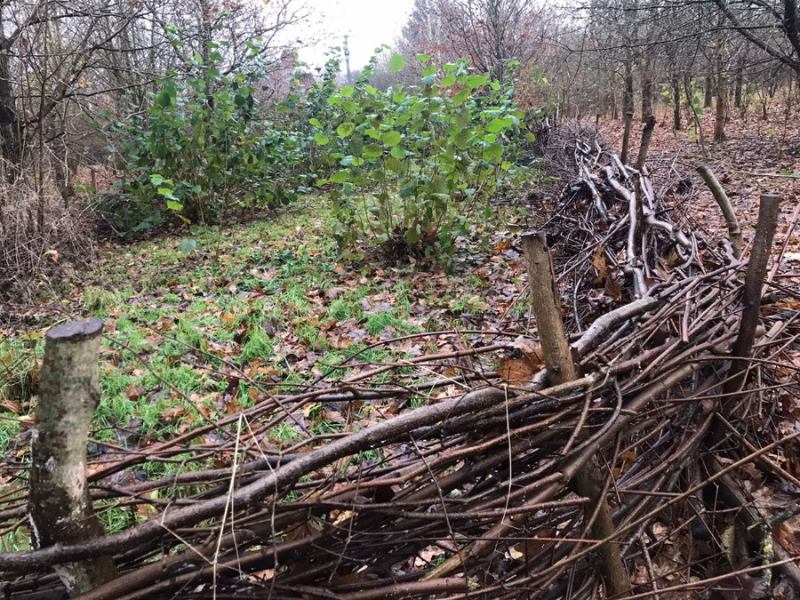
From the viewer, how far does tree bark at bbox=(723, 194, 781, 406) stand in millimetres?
1391

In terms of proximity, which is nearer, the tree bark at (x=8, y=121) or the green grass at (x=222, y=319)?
the green grass at (x=222, y=319)

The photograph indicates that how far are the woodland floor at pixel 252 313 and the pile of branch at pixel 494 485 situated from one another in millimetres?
368

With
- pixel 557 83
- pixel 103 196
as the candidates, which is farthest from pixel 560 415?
pixel 557 83

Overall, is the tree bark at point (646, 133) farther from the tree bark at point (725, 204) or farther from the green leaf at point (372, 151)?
the green leaf at point (372, 151)

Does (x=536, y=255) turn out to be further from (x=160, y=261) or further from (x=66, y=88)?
(x=66, y=88)

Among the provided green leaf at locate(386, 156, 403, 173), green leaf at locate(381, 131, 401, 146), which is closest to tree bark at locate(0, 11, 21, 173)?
green leaf at locate(386, 156, 403, 173)

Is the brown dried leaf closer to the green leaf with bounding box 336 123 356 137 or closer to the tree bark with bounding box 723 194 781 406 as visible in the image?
the tree bark with bounding box 723 194 781 406

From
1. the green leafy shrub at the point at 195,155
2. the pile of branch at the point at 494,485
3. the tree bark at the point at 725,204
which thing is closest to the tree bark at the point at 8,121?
the green leafy shrub at the point at 195,155


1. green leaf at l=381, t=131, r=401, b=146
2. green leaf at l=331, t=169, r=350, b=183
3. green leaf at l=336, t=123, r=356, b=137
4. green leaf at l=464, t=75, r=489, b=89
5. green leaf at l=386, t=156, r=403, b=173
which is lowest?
green leaf at l=331, t=169, r=350, b=183

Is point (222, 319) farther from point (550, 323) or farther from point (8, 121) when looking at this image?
point (8, 121)

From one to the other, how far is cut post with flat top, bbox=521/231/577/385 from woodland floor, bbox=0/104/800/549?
1.52ft

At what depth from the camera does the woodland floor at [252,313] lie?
2.57 meters

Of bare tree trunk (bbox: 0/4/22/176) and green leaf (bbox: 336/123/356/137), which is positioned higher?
bare tree trunk (bbox: 0/4/22/176)

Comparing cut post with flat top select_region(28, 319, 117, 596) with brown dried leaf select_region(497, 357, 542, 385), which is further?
brown dried leaf select_region(497, 357, 542, 385)
